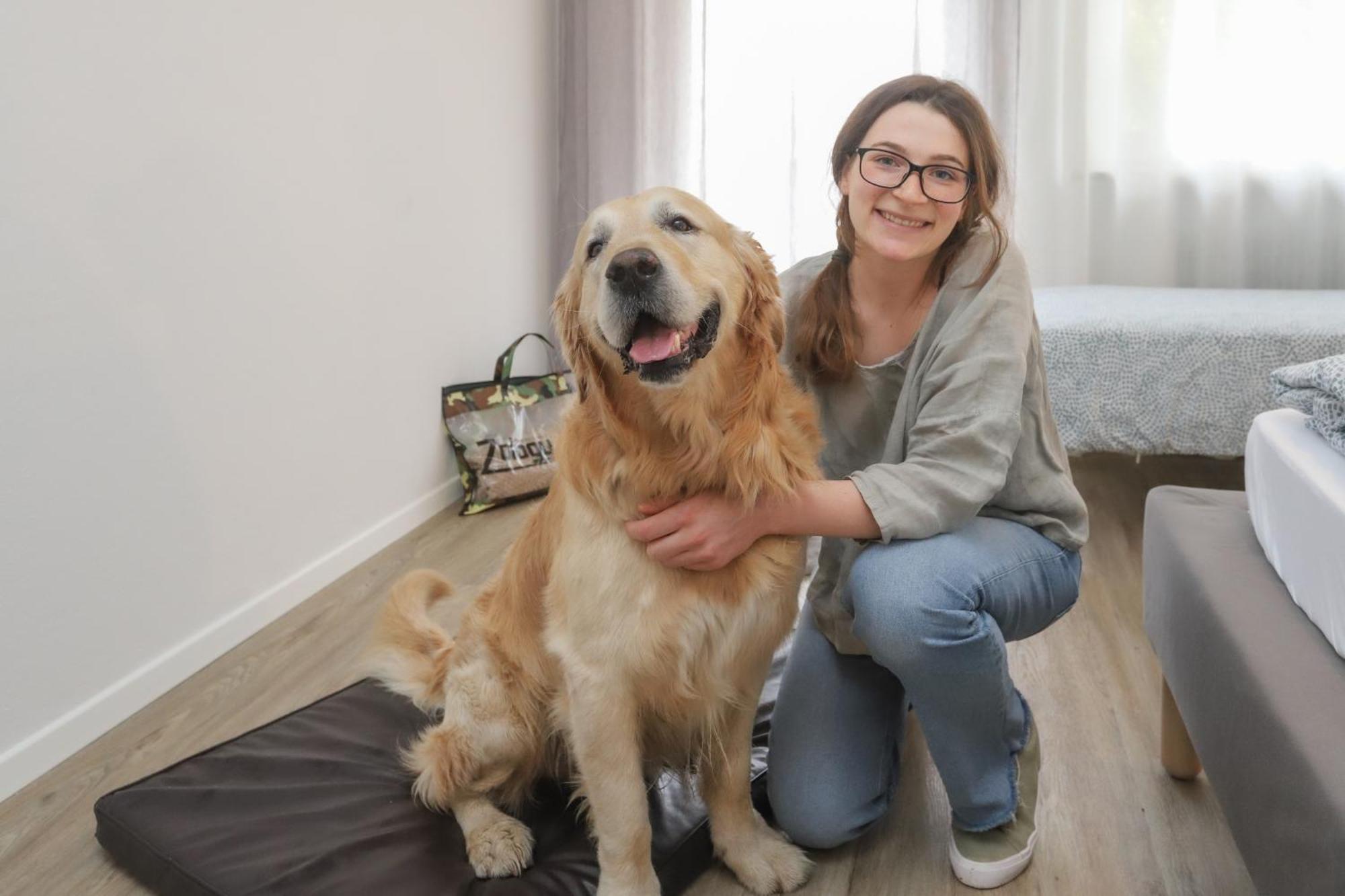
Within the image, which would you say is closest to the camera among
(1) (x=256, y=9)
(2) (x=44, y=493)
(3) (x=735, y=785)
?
(3) (x=735, y=785)

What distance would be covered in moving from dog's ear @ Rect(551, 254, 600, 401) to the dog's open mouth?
88mm

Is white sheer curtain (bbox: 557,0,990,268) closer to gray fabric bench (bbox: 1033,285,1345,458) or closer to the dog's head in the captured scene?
gray fabric bench (bbox: 1033,285,1345,458)

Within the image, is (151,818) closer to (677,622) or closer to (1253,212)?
(677,622)

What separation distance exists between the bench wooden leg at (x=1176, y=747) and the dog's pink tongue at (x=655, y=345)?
1.03 m

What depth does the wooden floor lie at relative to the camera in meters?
1.53

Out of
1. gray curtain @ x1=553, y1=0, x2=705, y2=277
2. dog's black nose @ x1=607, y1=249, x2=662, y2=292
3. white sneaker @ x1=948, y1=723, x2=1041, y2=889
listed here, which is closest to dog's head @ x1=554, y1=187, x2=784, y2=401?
dog's black nose @ x1=607, y1=249, x2=662, y2=292

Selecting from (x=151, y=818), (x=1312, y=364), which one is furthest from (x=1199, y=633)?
(x=151, y=818)

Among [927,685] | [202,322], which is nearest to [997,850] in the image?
[927,685]

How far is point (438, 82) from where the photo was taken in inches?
137

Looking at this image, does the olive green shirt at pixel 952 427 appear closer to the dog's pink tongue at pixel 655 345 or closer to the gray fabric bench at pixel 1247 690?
the gray fabric bench at pixel 1247 690

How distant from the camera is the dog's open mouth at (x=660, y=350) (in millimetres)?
1303

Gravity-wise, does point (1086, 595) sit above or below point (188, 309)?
below

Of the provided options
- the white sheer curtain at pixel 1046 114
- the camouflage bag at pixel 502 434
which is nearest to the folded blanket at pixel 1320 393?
the camouflage bag at pixel 502 434

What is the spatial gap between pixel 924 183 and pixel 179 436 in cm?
162
